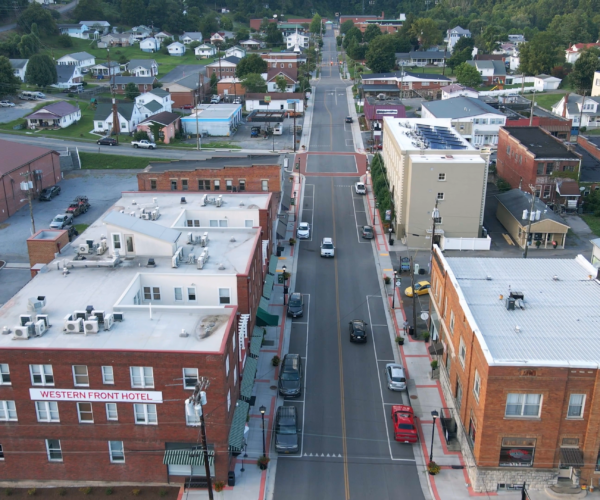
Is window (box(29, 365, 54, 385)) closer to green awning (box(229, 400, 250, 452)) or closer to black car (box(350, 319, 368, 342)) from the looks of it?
green awning (box(229, 400, 250, 452))

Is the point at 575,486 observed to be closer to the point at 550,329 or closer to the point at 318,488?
the point at 550,329

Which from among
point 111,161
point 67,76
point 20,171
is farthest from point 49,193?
point 67,76

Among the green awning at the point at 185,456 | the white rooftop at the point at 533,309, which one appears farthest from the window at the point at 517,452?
the green awning at the point at 185,456

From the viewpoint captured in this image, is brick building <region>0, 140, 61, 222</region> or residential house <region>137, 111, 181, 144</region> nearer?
brick building <region>0, 140, 61, 222</region>

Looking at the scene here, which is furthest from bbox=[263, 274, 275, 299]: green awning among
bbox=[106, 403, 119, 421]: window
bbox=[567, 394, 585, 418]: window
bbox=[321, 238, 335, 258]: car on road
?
bbox=[567, 394, 585, 418]: window

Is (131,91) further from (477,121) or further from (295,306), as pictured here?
(295,306)

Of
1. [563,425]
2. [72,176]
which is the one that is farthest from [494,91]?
[563,425]
